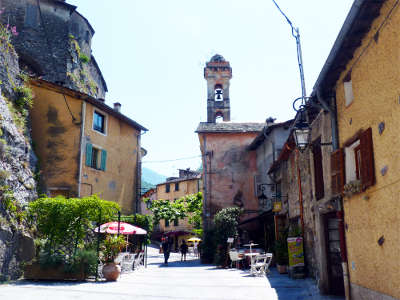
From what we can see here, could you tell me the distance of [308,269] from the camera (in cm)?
1305

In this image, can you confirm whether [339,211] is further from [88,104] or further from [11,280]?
[88,104]

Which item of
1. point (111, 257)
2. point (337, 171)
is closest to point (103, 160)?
point (111, 257)

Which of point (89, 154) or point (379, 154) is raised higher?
point (89, 154)

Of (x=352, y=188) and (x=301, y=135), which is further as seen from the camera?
(x=301, y=135)

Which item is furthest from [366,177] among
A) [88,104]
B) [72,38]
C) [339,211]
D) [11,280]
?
[72,38]

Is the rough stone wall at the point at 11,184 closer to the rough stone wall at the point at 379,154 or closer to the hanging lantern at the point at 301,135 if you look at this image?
the hanging lantern at the point at 301,135

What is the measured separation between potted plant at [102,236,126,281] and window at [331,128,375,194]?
7.93 m

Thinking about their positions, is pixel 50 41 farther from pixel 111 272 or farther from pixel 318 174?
pixel 318 174

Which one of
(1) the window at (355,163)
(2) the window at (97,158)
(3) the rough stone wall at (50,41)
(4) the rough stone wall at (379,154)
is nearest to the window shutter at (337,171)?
(1) the window at (355,163)

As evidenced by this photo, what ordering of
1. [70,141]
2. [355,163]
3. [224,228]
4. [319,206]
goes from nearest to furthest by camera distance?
[355,163]
[319,206]
[70,141]
[224,228]

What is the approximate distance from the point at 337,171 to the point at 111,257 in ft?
28.5

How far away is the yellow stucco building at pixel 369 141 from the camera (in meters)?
6.00

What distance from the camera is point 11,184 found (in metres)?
14.8

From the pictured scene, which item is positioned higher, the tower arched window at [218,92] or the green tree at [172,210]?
the tower arched window at [218,92]
